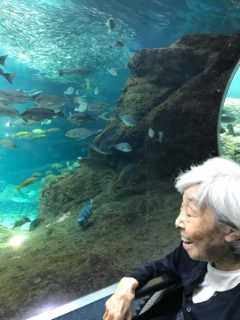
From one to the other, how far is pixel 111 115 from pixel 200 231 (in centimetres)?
442

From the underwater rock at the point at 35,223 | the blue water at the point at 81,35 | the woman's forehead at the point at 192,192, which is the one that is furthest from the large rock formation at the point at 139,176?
the woman's forehead at the point at 192,192

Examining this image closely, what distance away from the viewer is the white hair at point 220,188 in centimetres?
105

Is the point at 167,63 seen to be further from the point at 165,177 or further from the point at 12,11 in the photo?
the point at 12,11

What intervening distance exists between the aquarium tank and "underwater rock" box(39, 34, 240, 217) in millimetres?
20

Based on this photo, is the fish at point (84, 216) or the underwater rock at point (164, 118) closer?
the fish at point (84, 216)

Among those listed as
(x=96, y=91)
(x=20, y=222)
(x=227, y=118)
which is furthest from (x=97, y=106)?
(x=20, y=222)

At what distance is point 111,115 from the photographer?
536cm

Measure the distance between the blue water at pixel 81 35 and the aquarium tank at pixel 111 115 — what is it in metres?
0.02

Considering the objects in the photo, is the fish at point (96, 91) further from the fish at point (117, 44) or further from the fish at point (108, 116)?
the fish at point (117, 44)

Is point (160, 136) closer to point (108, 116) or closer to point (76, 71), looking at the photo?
point (108, 116)

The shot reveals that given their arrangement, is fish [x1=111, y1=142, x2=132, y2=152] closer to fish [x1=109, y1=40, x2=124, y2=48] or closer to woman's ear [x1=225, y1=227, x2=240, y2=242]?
fish [x1=109, y1=40, x2=124, y2=48]

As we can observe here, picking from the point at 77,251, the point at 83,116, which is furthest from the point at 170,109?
the point at 77,251

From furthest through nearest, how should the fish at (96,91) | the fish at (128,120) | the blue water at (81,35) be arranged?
1. the fish at (96,91)
2. the fish at (128,120)
3. the blue water at (81,35)

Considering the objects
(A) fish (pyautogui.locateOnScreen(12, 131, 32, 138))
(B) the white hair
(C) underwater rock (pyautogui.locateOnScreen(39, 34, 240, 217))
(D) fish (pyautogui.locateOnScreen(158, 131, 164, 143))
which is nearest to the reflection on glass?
(C) underwater rock (pyautogui.locateOnScreen(39, 34, 240, 217))
